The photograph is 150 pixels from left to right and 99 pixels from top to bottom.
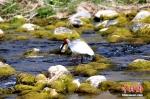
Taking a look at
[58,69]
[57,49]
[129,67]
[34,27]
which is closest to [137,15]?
[34,27]

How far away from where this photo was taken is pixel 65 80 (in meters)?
7.60

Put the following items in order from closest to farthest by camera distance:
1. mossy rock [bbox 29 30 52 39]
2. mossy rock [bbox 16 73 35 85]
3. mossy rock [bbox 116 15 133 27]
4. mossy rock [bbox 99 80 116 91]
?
1. mossy rock [bbox 99 80 116 91]
2. mossy rock [bbox 16 73 35 85]
3. mossy rock [bbox 29 30 52 39]
4. mossy rock [bbox 116 15 133 27]

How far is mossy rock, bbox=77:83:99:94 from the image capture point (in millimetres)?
7289

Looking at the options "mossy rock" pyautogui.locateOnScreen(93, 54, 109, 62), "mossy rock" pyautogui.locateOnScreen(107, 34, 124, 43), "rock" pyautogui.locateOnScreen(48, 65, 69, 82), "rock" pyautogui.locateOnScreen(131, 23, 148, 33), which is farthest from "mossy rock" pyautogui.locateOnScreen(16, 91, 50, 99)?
"rock" pyautogui.locateOnScreen(131, 23, 148, 33)

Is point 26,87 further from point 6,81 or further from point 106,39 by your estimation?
point 106,39

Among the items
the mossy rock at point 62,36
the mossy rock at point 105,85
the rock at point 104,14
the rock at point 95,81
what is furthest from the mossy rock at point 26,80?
the rock at point 104,14

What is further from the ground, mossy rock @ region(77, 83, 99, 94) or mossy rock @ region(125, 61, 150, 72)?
mossy rock @ region(125, 61, 150, 72)

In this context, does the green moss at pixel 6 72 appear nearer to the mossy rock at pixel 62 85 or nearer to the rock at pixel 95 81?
the mossy rock at pixel 62 85

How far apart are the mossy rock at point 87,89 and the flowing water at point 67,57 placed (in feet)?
0.49

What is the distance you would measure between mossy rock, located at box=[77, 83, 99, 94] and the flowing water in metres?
0.15

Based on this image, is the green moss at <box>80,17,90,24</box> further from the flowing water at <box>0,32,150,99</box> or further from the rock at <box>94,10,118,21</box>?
the flowing water at <box>0,32,150,99</box>

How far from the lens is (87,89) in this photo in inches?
287

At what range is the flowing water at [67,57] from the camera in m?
8.40

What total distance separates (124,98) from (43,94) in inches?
55.5
